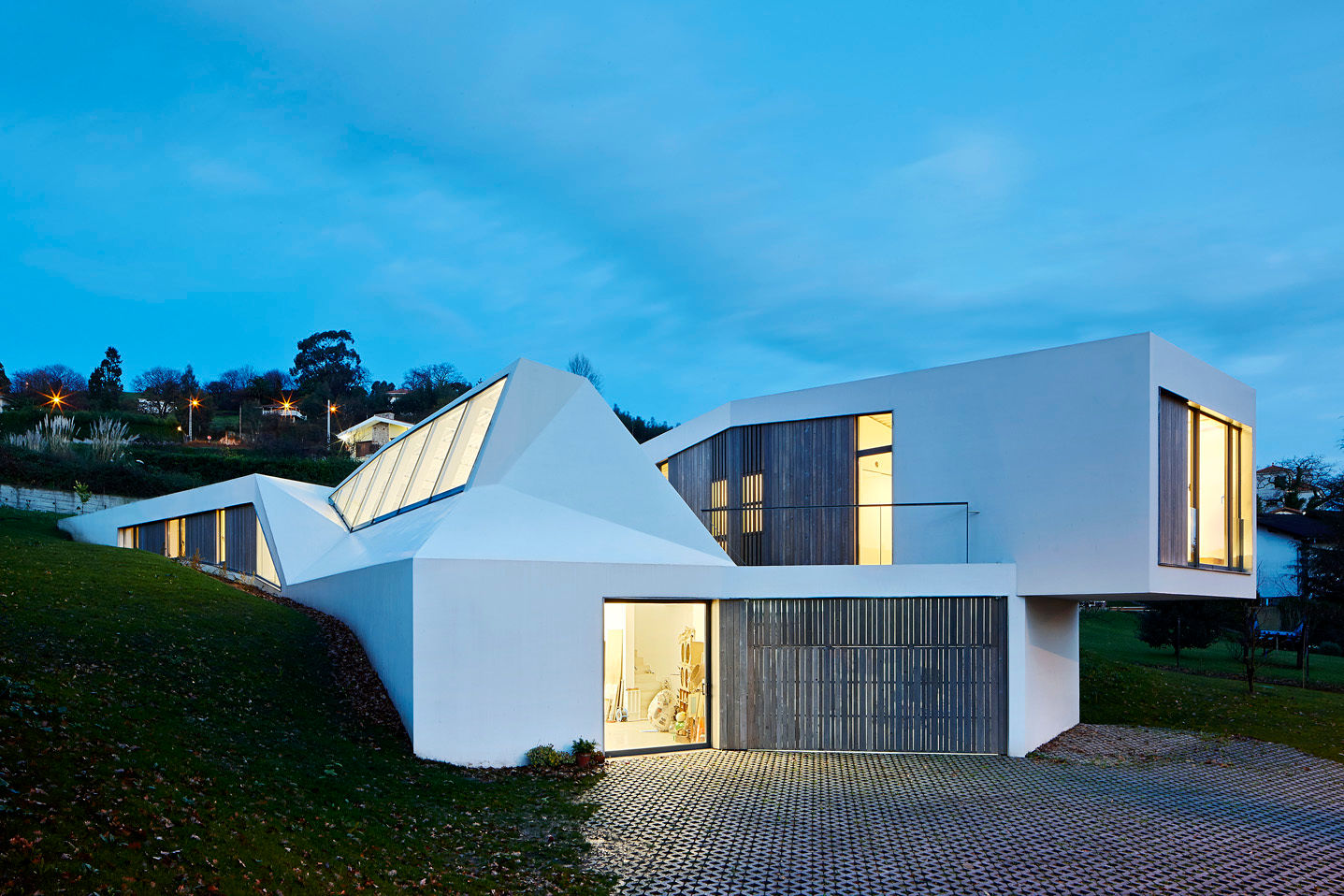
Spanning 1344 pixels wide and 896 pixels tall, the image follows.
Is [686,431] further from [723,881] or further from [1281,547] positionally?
[1281,547]

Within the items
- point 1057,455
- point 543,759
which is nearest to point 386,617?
point 543,759

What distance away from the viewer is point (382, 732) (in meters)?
10.4

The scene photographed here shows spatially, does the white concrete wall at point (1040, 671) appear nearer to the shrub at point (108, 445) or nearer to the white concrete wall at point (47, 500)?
the white concrete wall at point (47, 500)

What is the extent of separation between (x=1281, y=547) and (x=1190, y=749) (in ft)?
102

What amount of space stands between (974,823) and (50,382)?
2955 inches

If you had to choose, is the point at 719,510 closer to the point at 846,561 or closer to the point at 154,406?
the point at 846,561

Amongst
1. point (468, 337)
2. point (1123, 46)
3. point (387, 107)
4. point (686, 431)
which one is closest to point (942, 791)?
point (686, 431)

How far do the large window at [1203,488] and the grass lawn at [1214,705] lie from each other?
3.06 meters

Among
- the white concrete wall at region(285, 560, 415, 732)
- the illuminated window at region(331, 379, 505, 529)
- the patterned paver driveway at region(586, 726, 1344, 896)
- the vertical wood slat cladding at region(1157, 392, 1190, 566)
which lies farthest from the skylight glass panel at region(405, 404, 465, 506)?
the vertical wood slat cladding at region(1157, 392, 1190, 566)

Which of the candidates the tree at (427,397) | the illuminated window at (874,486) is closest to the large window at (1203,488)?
the illuminated window at (874,486)

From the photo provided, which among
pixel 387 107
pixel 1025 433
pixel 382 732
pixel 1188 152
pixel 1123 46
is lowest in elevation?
pixel 382 732

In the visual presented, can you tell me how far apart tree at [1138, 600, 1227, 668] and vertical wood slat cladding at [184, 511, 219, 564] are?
2920 cm

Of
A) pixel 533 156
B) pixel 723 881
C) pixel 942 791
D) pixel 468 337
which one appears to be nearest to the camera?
pixel 723 881

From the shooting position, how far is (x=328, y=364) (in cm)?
7125
